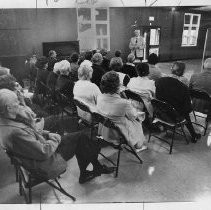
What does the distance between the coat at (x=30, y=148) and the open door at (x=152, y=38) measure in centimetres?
825

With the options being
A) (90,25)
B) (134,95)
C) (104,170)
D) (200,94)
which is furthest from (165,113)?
(90,25)

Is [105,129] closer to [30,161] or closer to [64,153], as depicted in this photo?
[64,153]

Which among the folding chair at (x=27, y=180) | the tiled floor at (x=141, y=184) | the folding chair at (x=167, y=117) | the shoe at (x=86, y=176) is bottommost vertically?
the tiled floor at (x=141, y=184)

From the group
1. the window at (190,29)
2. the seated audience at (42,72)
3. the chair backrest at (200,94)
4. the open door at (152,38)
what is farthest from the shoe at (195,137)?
the window at (190,29)

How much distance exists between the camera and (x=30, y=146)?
206 centimetres

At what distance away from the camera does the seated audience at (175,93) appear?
330 centimetres

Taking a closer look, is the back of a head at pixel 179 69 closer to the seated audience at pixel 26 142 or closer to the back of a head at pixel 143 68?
the back of a head at pixel 143 68

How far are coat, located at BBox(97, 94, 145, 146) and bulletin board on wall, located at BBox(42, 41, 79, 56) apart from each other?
6.20 meters

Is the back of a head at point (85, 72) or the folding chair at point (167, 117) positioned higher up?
the back of a head at point (85, 72)

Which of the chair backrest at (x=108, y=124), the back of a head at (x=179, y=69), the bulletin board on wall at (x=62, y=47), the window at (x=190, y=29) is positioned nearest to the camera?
the chair backrest at (x=108, y=124)

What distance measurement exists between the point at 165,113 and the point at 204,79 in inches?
40.3

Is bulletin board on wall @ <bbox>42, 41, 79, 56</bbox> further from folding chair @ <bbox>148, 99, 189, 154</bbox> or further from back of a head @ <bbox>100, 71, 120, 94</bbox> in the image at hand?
back of a head @ <bbox>100, 71, 120, 94</bbox>

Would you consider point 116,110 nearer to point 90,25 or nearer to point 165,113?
point 165,113

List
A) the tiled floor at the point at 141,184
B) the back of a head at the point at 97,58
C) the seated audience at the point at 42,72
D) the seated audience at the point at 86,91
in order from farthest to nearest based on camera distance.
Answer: the seated audience at the point at 42,72
the back of a head at the point at 97,58
the seated audience at the point at 86,91
the tiled floor at the point at 141,184
